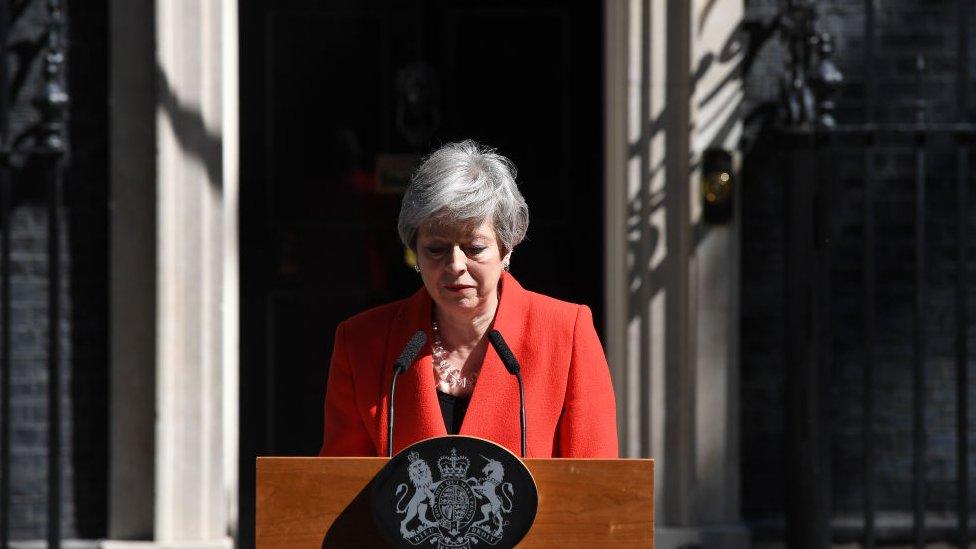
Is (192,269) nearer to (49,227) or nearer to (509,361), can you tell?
(49,227)

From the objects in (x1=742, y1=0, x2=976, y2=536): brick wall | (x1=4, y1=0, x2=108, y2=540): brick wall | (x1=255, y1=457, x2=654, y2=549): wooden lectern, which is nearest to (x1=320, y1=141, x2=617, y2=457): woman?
(x1=255, y1=457, x2=654, y2=549): wooden lectern

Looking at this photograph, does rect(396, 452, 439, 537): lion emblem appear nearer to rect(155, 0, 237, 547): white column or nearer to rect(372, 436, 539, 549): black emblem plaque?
rect(372, 436, 539, 549): black emblem plaque

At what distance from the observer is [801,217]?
235 inches

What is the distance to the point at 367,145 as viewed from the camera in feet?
22.3

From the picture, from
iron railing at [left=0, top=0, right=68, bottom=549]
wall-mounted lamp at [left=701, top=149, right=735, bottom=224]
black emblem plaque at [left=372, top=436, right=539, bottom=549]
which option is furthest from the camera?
wall-mounted lamp at [left=701, top=149, right=735, bottom=224]

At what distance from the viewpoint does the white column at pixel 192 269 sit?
596cm

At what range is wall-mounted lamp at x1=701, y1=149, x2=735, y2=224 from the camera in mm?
6082

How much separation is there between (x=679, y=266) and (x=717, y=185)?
398 millimetres

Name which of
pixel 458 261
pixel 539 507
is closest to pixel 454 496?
pixel 539 507

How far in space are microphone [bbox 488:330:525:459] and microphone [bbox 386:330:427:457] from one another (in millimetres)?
154

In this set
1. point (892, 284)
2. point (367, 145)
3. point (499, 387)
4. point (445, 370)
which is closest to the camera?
point (499, 387)

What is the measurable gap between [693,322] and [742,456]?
67 centimetres

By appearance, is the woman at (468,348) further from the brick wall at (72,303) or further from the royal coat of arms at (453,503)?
the brick wall at (72,303)

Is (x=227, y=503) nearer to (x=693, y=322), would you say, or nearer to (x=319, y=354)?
(x=319, y=354)
